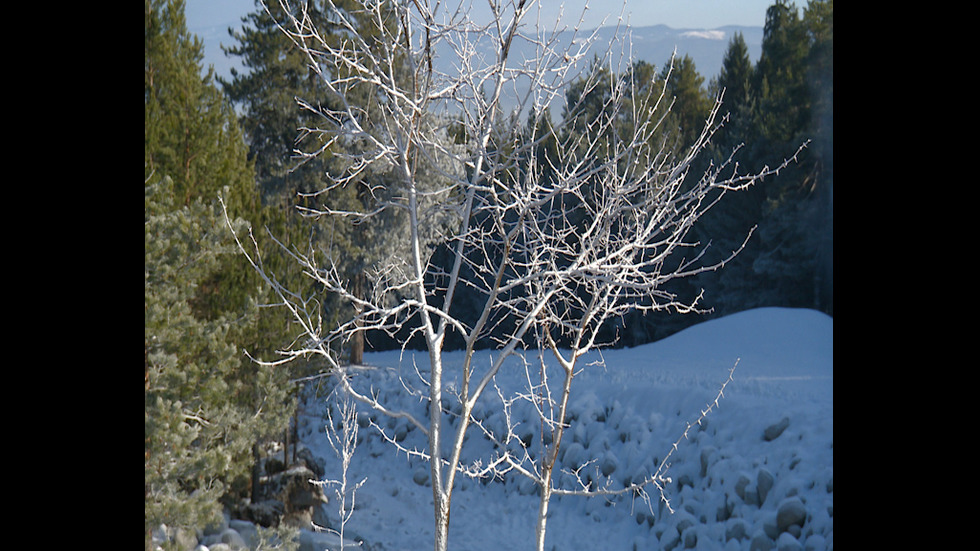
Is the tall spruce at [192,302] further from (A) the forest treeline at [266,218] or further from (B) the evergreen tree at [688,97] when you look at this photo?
(B) the evergreen tree at [688,97]

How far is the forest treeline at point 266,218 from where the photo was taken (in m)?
4.23

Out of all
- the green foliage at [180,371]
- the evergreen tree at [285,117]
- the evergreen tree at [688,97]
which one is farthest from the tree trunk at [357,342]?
the evergreen tree at [688,97]

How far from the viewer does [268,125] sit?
8375 mm

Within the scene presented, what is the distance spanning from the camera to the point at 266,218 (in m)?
6.32

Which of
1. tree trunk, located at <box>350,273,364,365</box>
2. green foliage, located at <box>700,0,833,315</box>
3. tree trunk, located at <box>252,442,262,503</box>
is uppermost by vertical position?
green foliage, located at <box>700,0,833,315</box>

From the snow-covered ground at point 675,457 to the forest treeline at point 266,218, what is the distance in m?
1.01

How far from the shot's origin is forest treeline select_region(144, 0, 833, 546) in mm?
4227

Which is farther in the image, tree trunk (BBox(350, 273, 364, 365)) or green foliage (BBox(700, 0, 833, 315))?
green foliage (BBox(700, 0, 833, 315))

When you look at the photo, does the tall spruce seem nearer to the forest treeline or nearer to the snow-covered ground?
the forest treeline

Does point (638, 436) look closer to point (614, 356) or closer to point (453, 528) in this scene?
point (453, 528)

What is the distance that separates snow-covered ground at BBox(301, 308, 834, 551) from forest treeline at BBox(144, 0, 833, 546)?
1011 mm

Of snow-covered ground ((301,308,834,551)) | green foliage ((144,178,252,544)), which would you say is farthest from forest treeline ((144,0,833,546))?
snow-covered ground ((301,308,834,551))
